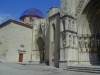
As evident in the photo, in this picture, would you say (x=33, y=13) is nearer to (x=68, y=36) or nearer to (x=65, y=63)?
(x=68, y=36)

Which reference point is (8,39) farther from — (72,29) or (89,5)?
(89,5)

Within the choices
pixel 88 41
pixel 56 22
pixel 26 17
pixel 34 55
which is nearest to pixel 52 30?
pixel 56 22

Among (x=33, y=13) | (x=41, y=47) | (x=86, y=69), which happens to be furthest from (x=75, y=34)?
(x=33, y=13)

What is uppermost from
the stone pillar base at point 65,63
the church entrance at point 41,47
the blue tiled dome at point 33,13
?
the blue tiled dome at point 33,13

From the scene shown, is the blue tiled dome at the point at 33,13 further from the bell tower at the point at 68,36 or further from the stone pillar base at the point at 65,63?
the stone pillar base at the point at 65,63

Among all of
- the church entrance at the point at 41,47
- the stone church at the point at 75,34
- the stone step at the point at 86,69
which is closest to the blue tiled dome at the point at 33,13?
the church entrance at the point at 41,47

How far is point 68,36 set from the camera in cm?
1650

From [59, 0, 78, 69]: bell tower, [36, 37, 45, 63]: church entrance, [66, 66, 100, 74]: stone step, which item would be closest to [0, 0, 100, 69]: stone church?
[59, 0, 78, 69]: bell tower

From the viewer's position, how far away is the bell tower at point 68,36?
16.2 m

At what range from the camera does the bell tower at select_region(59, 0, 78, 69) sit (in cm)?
1615

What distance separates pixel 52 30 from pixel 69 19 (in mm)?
3897

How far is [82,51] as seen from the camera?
17328 mm

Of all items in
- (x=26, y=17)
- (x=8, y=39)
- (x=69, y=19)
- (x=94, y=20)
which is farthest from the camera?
(x=26, y=17)

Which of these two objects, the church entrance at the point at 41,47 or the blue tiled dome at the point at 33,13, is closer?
the church entrance at the point at 41,47
